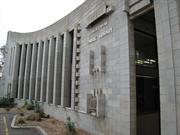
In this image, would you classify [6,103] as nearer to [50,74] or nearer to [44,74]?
[44,74]

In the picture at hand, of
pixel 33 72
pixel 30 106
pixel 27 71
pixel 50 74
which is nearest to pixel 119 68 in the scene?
pixel 50 74

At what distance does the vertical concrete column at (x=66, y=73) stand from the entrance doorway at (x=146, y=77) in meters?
6.61

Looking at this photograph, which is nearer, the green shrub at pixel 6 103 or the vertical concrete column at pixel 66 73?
the vertical concrete column at pixel 66 73

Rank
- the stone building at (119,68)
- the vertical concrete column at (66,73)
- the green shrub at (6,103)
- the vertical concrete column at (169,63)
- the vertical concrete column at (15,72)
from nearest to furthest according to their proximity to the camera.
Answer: the vertical concrete column at (169,63), the stone building at (119,68), the vertical concrete column at (66,73), the green shrub at (6,103), the vertical concrete column at (15,72)

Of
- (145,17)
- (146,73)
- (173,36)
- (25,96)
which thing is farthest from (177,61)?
(25,96)

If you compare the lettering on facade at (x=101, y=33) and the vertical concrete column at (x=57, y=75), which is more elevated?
the lettering on facade at (x=101, y=33)

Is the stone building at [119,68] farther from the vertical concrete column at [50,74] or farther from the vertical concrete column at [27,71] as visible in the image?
the vertical concrete column at [27,71]

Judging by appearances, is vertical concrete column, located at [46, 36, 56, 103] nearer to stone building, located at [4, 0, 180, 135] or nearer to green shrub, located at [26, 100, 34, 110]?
stone building, located at [4, 0, 180, 135]

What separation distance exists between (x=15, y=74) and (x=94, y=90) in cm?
2032

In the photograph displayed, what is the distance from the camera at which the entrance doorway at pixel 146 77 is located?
1090 centimetres

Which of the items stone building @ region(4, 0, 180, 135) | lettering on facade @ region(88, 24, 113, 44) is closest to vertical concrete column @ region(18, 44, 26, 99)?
stone building @ region(4, 0, 180, 135)

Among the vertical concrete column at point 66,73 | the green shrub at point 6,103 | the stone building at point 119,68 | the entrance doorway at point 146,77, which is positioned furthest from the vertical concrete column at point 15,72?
the entrance doorway at point 146,77

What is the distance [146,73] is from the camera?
12.3 m

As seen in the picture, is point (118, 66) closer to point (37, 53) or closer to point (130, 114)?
point (130, 114)
